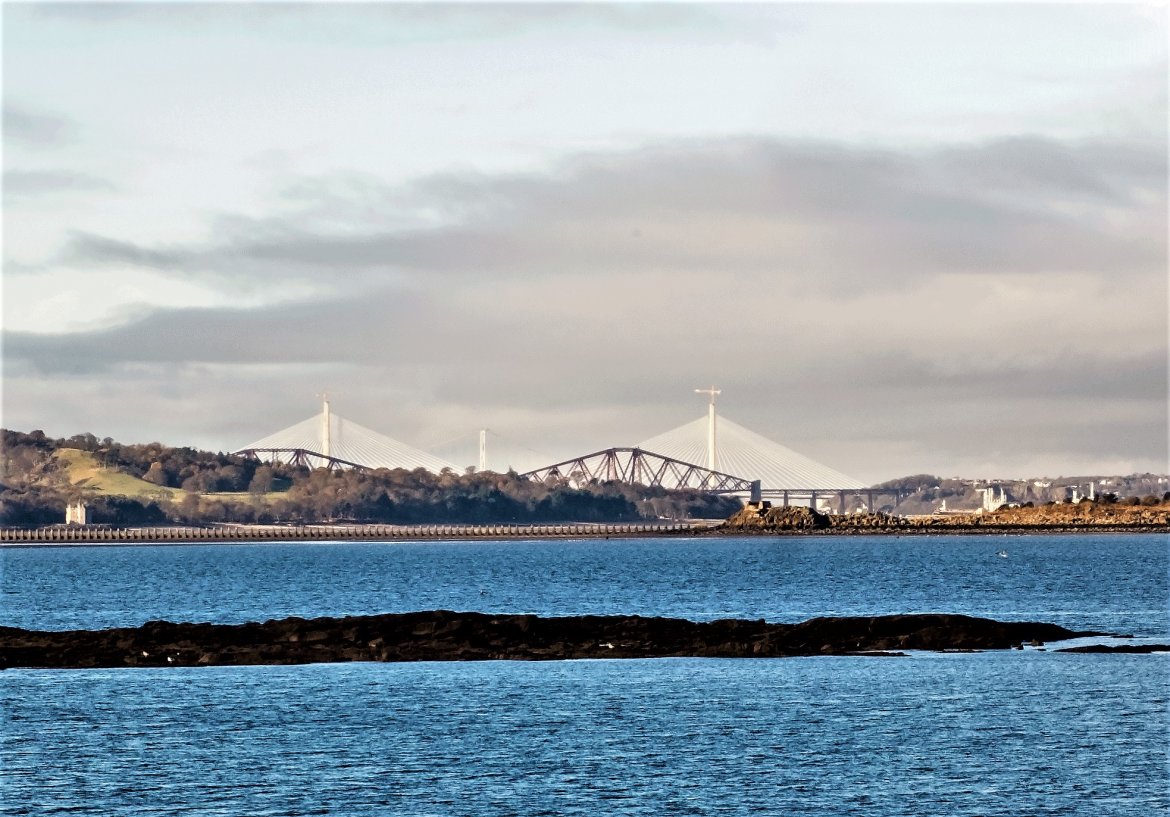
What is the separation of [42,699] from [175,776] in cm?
1123

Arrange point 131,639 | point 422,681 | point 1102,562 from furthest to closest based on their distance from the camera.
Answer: point 1102,562
point 131,639
point 422,681

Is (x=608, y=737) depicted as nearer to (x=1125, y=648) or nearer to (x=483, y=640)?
(x=483, y=640)

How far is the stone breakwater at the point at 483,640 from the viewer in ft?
161

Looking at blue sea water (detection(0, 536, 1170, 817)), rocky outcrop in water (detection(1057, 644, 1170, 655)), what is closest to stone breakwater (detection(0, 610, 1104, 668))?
blue sea water (detection(0, 536, 1170, 817))

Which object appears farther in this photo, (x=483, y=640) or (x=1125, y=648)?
(x=483, y=640)

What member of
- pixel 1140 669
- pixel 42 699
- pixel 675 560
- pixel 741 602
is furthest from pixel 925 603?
pixel 675 560

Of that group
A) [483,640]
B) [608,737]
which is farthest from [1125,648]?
[608,737]

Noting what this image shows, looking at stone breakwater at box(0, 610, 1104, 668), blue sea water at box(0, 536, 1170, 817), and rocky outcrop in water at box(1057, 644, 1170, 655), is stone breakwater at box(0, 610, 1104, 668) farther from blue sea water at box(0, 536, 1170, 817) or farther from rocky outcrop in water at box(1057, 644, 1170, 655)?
rocky outcrop in water at box(1057, 644, 1170, 655)

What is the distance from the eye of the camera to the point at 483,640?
169 ft

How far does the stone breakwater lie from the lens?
161ft

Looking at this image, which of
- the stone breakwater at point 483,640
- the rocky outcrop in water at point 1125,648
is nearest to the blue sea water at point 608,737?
the rocky outcrop in water at point 1125,648

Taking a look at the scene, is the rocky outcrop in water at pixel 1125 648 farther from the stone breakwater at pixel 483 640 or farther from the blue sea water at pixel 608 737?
the stone breakwater at pixel 483 640

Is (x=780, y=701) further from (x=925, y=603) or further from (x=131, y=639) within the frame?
(x=925, y=603)

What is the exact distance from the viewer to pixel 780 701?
130 ft
